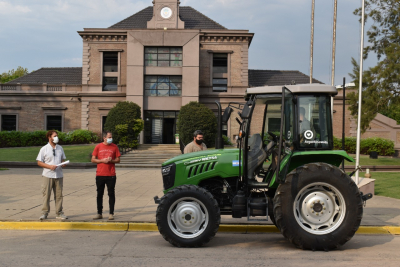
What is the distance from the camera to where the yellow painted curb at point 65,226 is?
28.6ft

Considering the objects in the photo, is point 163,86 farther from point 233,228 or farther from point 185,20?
point 233,228

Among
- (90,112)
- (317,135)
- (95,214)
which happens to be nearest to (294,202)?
(317,135)

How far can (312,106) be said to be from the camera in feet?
24.3

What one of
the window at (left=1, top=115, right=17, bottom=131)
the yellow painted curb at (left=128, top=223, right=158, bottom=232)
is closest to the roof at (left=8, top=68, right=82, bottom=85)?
the window at (left=1, top=115, right=17, bottom=131)

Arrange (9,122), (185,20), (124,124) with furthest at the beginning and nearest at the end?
(185,20)
(9,122)
(124,124)

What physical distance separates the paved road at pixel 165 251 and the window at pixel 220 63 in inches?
1385

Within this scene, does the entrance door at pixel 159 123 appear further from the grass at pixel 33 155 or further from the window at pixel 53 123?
the window at pixel 53 123

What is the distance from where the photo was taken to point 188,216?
7.04 metres

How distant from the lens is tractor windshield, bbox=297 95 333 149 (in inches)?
290

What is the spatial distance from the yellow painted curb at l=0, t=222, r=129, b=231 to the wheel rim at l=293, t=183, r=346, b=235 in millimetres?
3793

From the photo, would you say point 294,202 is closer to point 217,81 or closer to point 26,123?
point 217,81

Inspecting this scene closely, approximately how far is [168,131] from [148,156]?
10.1 metres

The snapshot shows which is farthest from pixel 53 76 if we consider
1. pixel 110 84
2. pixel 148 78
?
pixel 148 78

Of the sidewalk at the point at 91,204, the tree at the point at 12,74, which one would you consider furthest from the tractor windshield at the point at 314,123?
the tree at the point at 12,74
